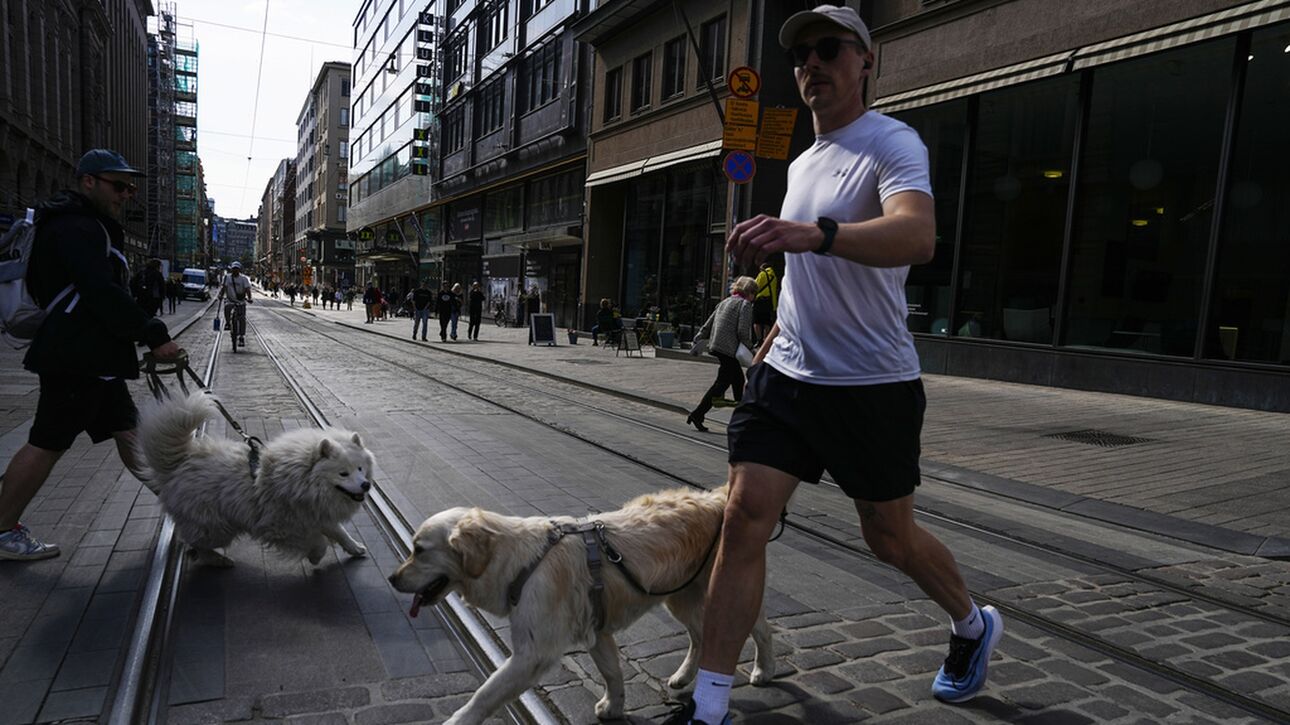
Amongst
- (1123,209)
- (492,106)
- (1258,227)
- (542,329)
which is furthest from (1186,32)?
(492,106)

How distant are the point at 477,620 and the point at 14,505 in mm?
2460

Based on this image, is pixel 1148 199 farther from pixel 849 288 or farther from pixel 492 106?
pixel 492 106

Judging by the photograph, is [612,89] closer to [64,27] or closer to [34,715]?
[34,715]

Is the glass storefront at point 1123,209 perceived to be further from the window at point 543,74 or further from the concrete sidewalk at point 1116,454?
the window at point 543,74

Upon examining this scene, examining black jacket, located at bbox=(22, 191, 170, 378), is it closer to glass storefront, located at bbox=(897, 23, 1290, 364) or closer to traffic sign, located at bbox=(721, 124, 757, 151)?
traffic sign, located at bbox=(721, 124, 757, 151)

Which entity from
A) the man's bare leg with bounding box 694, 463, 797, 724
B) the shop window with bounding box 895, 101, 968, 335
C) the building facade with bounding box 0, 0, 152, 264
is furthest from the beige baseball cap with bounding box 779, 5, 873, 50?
the building facade with bounding box 0, 0, 152, 264

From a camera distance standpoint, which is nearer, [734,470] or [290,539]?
[734,470]

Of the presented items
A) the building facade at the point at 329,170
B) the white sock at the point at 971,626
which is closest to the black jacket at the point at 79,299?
the white sock at the point at 971,626

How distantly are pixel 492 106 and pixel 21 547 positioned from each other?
37.4 metres

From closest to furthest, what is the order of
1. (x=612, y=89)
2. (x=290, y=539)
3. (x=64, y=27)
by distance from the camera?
(x=290, y=539)
(x=612, y=89)
(x=64, y=27)

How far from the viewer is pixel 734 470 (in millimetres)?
2570

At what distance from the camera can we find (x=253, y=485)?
392 centimetres

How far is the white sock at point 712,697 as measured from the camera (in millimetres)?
2385

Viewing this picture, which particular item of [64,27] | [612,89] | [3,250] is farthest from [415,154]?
[3,250]
